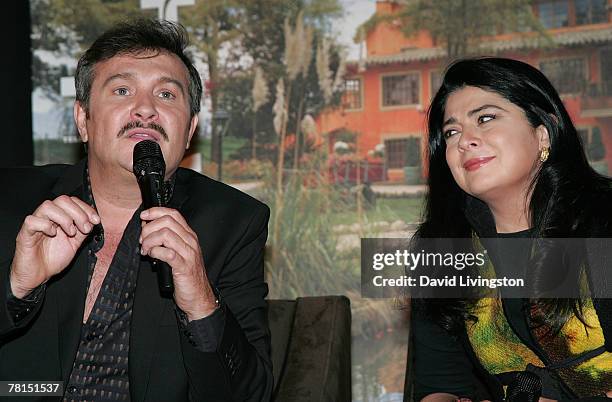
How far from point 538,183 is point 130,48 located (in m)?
1.15

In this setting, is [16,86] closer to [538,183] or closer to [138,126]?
[138,126]

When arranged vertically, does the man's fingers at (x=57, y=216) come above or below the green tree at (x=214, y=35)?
below

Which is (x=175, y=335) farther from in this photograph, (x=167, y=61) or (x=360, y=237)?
(x=360, y=237)

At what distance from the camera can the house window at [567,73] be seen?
3.21 meters

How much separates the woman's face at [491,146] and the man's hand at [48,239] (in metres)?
0.96

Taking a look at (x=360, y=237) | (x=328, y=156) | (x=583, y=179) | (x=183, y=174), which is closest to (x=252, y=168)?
(x=328, y=156)

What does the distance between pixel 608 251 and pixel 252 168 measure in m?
1.90

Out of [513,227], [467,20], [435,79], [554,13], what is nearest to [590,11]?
[554,13]

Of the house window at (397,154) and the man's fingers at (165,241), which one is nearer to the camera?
the man's fingers at (165,241)

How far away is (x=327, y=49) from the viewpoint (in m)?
3.42

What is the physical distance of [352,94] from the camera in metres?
3.42

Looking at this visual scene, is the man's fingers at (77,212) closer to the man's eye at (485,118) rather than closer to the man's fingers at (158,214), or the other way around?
the man's fingers at (158,214)

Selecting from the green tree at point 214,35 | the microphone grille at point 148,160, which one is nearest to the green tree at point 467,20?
the green tree at point 214,35

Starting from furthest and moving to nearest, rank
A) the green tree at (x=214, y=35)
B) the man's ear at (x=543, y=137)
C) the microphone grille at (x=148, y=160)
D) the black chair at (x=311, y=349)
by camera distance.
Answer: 1. the green tree at (x=214, y=35)
2. the black chair at (x=311, y=349)
3. the man's ear at (x=543, y=137)
4. the microphone grille at (x=148, y=160)
